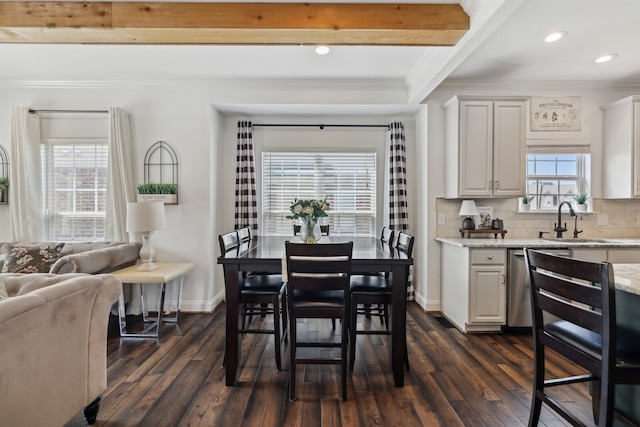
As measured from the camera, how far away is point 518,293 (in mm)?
3119

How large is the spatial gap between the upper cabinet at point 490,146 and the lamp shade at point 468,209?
5.7 inches

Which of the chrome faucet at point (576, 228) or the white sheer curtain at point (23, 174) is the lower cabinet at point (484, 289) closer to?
the chrome faucet at point (576, 228)

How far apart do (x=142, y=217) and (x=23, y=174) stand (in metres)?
1.84

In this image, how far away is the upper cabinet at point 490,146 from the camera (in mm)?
3436

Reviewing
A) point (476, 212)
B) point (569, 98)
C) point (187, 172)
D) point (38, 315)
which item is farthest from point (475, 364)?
point (187, 172)

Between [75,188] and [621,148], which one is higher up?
[621,148]

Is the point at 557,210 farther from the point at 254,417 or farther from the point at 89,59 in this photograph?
the point at 89,59

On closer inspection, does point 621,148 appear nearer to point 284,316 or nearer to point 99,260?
point 284,316

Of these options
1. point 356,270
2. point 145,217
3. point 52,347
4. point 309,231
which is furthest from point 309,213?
point 52,347

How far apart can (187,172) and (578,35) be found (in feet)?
13.2

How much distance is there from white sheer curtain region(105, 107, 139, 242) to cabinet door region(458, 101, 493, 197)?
3734 millimetres

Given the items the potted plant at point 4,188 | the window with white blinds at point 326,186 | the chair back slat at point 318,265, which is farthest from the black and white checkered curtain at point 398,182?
the potted plant at point 4,188

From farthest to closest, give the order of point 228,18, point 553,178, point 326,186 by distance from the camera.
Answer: point 326,186 → point 553,178 → point 228,18

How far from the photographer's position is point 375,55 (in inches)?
124
